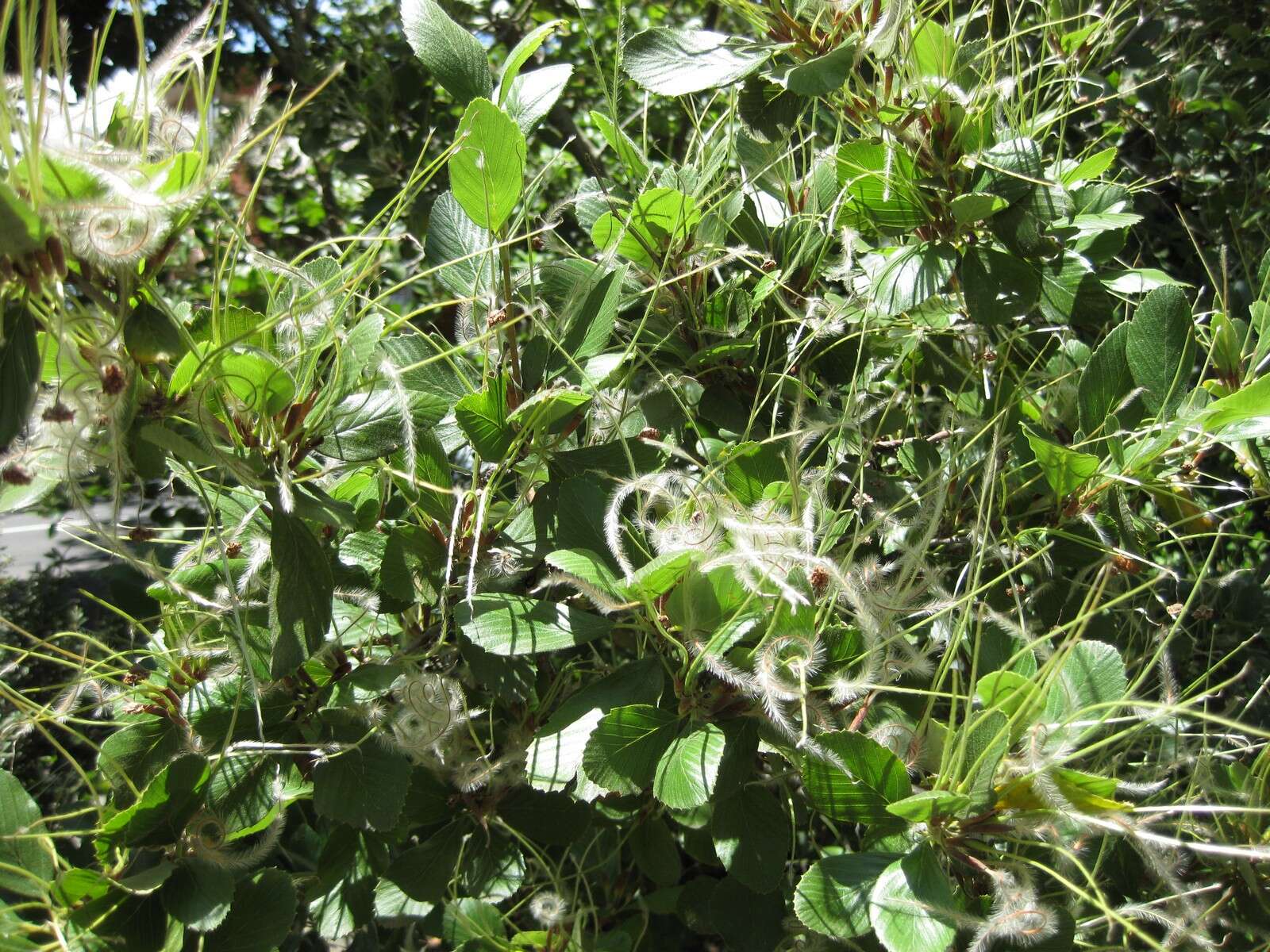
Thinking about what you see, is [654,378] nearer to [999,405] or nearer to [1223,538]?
[999,405]

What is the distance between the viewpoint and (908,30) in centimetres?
103

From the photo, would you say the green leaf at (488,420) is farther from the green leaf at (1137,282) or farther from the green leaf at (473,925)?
the green leaf at (1137,282)

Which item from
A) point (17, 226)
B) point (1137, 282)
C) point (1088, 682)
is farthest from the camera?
point (1137, 282)

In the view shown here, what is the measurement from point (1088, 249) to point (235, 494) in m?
1.04

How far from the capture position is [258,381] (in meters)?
0.77

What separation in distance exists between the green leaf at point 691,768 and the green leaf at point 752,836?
11 cm

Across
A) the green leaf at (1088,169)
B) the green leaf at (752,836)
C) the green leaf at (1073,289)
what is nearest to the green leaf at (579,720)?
the green leaf at (752,836)

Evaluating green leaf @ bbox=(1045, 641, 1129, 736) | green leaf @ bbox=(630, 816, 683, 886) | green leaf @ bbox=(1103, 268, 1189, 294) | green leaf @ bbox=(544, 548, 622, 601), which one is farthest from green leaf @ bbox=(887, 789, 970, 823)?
green leaf @ bbox=(1103, 268, 1189, 294)

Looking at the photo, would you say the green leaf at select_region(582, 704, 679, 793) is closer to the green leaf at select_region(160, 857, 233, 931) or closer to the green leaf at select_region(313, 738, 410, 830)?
the green leaf at select_region(313, 738, 410, 830)

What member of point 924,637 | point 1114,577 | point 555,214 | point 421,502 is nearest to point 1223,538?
point 1114,577

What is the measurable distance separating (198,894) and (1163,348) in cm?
111

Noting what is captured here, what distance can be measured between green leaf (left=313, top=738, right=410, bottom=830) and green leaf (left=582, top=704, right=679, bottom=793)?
0.70 feet

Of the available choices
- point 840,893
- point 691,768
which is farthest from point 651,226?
point 840,893

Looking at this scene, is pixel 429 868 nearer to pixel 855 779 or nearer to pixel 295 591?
pixel 295 591
